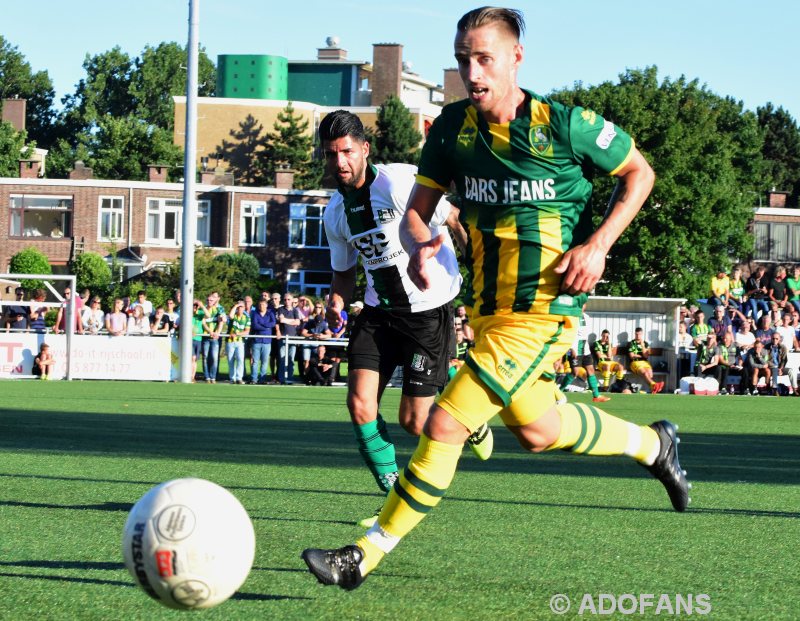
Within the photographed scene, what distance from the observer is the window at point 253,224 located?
6662 centimetres

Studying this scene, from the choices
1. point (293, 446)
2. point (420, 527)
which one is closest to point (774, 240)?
point (293, 446)

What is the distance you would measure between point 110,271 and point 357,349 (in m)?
57.4

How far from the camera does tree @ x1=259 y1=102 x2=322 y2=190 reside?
254ft

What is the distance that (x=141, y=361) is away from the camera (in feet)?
85.8

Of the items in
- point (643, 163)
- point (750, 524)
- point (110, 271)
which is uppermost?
point (643, 163)

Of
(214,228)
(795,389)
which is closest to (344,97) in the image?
(214,228)

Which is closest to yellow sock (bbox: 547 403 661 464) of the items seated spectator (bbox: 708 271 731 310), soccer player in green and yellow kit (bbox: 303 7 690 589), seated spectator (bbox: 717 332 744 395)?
soccer player in green and yellow kit (bbox: 303 7 690 589)

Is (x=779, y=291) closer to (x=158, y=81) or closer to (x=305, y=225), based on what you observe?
(x=305, y=225)

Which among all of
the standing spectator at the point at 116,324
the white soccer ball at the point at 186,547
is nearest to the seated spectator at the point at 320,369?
the standing spectator at the point at 116,324

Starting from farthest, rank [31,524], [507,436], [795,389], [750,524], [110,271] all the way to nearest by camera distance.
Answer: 1. [110,271]
2. [795,389]
3. [507,436]
4. [750,524]
5. [31,524]

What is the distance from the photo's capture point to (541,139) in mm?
5223

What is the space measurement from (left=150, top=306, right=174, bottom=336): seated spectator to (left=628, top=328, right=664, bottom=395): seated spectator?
1006 cm

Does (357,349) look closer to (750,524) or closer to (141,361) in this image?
(750,524)

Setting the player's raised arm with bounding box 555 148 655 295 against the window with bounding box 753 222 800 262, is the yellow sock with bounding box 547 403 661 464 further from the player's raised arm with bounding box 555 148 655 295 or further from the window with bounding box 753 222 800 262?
the window with bounding box 753 222 800 262
